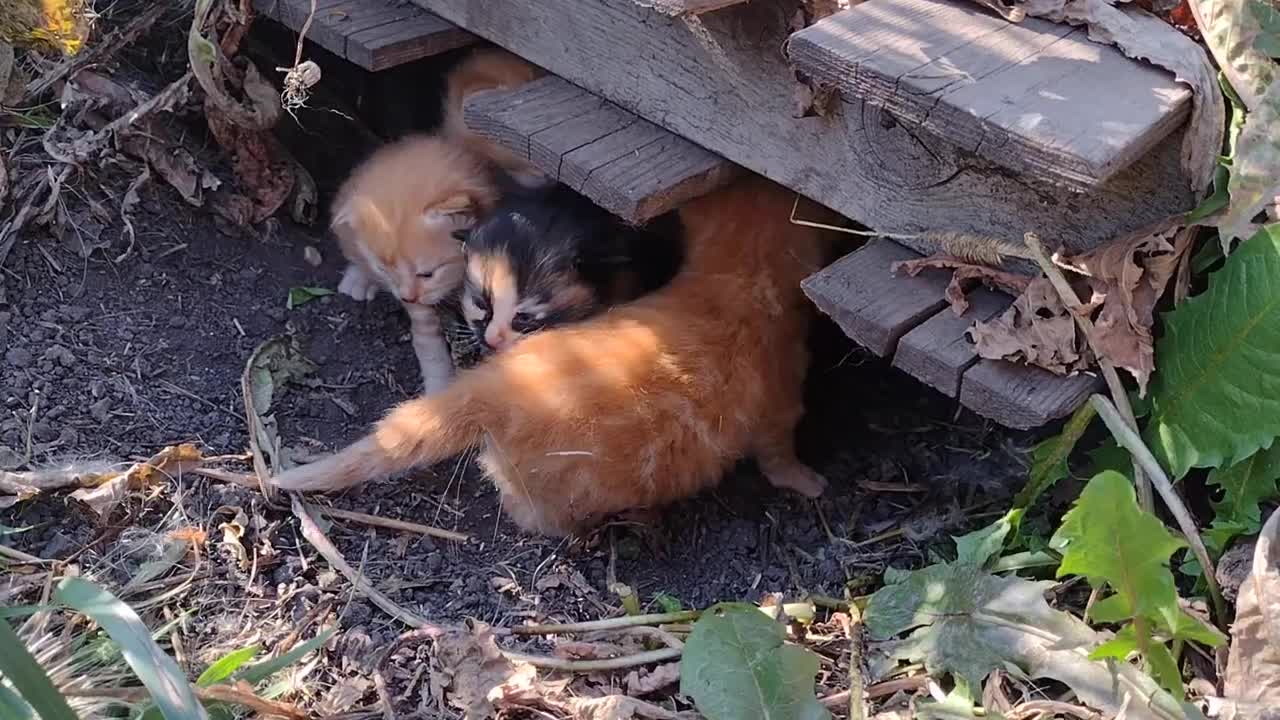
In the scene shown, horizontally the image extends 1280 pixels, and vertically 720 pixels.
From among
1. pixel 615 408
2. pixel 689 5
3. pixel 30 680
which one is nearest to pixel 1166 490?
pixel 615 408

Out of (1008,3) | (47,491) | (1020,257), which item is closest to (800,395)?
(1020,257)

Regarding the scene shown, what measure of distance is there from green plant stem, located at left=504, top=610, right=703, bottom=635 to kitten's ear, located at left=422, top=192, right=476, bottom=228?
1443 millimetres

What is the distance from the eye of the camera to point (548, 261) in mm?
3004

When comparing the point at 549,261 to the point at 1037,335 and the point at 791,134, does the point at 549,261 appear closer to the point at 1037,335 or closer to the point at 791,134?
the point at 791,134

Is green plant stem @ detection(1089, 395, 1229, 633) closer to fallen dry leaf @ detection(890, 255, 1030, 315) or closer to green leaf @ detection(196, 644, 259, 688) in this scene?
fallen dry leaf @ detection(890, 255, 1030, 315)

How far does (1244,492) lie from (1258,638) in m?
0.28

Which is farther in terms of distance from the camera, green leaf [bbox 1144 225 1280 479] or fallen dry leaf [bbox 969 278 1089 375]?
fallen dry leaf [bbox 969 278 1089 375]

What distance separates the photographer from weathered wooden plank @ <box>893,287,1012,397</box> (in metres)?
Answer: 2.00

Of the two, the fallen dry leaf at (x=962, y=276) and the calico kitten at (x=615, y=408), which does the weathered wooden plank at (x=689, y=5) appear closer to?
the fallen dry leaf at (x=962, y=276)

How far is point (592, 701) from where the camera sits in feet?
6.48

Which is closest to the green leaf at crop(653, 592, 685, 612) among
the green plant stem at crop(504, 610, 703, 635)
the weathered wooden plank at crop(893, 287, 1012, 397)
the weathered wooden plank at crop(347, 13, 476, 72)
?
the green plant stem at crop(504, 610, 703, 635)

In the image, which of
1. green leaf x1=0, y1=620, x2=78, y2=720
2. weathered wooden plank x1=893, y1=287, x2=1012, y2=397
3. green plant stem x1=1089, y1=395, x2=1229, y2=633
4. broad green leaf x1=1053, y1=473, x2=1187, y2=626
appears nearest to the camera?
green leaf x1=0, y1=620, x2=78, y2=720

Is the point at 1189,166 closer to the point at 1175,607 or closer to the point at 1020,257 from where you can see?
the point at 1020,257

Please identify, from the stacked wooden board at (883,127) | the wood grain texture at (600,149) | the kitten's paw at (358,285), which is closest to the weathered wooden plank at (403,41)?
the stacked wooden board at (883,127)
